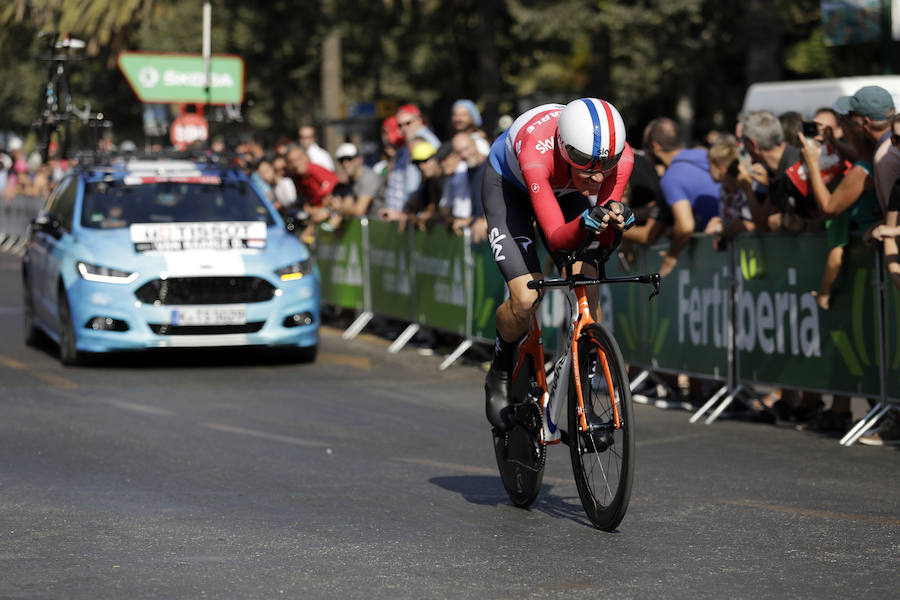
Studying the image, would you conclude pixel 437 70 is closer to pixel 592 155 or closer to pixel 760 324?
pixel 760 324

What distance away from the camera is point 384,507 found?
25.0 ft

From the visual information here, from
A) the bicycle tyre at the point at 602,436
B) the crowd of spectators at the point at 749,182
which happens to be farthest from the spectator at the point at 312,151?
the bicycle tyre at the point at 602,436

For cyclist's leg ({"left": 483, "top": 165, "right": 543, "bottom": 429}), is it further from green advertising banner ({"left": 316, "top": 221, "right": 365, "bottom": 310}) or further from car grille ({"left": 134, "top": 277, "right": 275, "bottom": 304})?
green advertising banner ({"left": 316, "top": 221, "right": 365, "bottom": 310})

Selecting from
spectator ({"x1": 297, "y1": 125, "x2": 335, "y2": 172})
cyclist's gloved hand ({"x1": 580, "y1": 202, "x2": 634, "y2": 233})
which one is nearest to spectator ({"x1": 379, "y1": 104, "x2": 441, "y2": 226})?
spectator ({"x1": 297, "y1": 125, "x2": 335, "y2": 172})

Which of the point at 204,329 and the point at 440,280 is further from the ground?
the point at 440,280

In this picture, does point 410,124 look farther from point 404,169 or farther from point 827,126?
point 827,126

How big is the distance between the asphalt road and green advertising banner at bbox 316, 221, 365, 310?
494cm

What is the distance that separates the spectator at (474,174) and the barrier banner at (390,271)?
163cm

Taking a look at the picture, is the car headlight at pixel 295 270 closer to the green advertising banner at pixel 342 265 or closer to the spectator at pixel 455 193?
the spectator at pixel 455 193

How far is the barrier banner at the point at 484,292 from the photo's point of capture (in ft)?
45.4

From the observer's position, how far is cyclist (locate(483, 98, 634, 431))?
6.64 m

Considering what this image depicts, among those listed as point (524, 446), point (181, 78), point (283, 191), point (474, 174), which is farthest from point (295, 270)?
point (181, 78)

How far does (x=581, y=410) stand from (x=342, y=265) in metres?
11.1

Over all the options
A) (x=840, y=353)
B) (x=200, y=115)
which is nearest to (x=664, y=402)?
(x=840, y=353)
